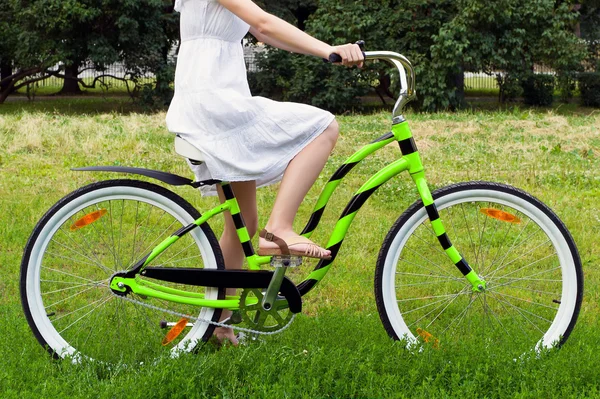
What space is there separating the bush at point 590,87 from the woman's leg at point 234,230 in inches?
851

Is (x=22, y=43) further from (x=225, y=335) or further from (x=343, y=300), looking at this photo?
(x=225, y=335)

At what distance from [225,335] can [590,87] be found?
2203cm

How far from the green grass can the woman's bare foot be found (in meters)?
0.19

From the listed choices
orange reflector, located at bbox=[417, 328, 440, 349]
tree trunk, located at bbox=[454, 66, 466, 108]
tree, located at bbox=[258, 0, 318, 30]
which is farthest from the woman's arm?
tree, located at bbox=[258, 0, 318, 30]

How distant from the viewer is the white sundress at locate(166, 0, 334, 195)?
3746mm

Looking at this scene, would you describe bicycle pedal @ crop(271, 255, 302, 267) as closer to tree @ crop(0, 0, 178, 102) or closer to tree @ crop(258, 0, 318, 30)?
tree @ crop(0, 0, 178, 102)

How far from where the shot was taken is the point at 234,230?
4.18m

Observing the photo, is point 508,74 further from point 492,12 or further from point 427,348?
point 427,348

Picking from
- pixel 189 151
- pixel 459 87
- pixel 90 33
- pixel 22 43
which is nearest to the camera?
pixel 189 151

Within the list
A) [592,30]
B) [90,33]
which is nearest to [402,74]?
[90,33]

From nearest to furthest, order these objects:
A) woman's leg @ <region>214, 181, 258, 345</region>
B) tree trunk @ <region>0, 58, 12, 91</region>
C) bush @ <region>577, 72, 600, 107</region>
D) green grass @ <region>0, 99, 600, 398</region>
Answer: green grass @ <region>0, 99, 600, 398</region>
woman's leg @ <region>214, 181, 258, 345</region>
bush @ <region>577, 72, 600, 107</region>
tree trunk @ <region>0, 58, 12, 91</region>

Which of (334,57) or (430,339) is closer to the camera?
(334,57)

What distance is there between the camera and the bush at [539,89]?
78.1 ft

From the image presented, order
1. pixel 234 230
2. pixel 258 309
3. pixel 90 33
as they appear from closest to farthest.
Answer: pixel 258 309 → pixel 234 230 → pixel 90 33
